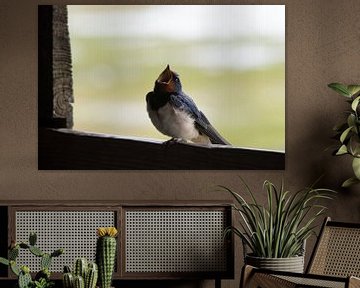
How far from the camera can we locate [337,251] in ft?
16.3

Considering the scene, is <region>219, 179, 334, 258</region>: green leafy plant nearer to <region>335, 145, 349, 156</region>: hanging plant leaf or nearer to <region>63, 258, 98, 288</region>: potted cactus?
<region>335, 145, 349, 156</region>: hanging plant leaf

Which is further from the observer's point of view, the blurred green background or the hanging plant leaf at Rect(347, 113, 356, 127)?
the blurred green background

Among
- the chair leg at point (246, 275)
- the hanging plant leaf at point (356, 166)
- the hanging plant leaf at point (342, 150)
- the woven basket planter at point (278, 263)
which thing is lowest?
the woven basket planter at point (278, 263)

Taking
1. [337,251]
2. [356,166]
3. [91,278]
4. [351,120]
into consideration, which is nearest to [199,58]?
[351,120]

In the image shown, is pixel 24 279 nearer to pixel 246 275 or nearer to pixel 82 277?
pixel 82 277

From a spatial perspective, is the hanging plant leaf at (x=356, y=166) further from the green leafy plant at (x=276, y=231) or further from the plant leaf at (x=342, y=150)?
the green leafy plant at (x=276, y=231)

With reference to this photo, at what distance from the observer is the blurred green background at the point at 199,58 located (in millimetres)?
6016

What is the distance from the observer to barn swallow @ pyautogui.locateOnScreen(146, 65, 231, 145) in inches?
238

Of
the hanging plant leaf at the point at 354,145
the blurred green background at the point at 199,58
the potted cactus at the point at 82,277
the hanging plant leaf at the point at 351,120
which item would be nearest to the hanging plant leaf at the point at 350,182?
the hanging plant leaf at the point at 354,145

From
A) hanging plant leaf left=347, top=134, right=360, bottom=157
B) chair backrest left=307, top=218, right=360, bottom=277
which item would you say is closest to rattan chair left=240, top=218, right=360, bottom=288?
chair backrest left=307, top=218, right=360, bottom=277

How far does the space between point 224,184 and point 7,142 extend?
5.02 feet

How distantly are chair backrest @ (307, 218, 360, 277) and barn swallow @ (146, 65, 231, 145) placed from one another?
125 cm

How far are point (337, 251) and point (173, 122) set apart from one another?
162 cm

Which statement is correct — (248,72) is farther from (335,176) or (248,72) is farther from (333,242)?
(333,242)
